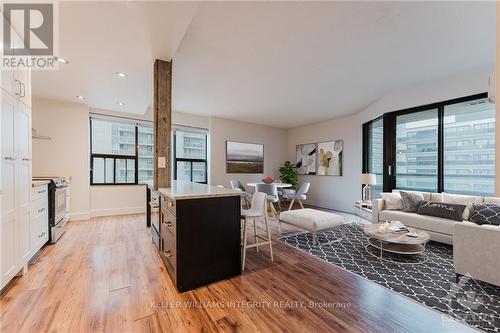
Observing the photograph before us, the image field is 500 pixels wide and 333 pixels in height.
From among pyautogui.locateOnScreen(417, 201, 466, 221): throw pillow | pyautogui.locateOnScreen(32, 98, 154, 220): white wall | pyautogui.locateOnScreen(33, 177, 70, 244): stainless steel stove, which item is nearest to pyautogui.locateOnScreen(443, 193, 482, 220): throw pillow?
pyautogui.locateOnScreen(417, 201, 466, 221): throw pillow

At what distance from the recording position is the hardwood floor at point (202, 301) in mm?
1562

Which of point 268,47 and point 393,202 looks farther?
point 393,202

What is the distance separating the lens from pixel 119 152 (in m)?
5.22

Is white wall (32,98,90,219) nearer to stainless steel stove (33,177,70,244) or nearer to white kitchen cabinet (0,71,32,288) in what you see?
stainless steel stove (33,177,70,244)

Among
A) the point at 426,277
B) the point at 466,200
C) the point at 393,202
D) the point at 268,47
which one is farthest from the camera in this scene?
the point at 393,202

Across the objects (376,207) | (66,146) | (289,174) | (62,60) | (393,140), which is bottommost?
(376,207)

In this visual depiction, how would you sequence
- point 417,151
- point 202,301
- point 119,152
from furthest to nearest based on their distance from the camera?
point 119,152, point 417,151, point 202,301

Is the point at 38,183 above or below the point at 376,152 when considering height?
below

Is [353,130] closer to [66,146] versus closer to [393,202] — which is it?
[393,202]

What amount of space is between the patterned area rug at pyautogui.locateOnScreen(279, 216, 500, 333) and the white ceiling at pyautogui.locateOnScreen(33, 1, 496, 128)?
264 cm

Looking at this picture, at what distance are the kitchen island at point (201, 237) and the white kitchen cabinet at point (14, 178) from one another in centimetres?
137

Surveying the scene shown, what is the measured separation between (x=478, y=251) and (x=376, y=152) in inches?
133

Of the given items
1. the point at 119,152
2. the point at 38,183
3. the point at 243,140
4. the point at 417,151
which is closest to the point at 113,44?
the point at 38,183

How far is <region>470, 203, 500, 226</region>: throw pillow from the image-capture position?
2768 mm
